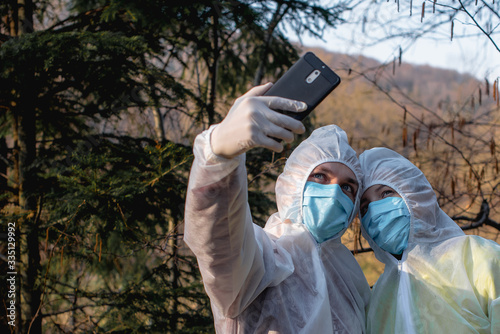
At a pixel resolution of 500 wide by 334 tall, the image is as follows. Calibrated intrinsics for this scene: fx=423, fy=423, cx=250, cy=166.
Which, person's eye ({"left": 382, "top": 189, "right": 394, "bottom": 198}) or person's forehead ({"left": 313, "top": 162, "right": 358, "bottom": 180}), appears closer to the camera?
person's forehead ({"left": 313, "top": 162, "right": 358, "bottom": 180})

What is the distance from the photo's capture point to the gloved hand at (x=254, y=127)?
144 centimetres

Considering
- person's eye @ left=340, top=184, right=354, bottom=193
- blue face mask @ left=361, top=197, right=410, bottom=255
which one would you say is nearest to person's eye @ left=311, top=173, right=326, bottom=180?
person's eye @ left=340, top=184, right=354, bottom=193

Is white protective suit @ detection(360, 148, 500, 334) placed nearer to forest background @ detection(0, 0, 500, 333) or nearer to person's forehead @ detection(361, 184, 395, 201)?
person's forehead @ detection(361, 184, 395, 201)

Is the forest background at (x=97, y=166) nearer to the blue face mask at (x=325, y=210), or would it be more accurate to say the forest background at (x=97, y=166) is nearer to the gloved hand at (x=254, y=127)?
the blue face mask at (x=325, y=210)

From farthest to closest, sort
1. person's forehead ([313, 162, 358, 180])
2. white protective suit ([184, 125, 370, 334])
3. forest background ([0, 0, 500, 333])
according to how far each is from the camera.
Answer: forest background ([0, 0, 500, 333]) < person's forehead ([313, 162, 358, 180]) < white protective suit ([184, 125, 370, 334])

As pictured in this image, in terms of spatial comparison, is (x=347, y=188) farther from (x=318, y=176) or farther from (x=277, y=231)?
(x=277, y=231)

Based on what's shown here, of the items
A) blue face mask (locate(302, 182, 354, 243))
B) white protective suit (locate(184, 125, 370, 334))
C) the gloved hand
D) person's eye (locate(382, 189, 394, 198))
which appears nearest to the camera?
the gloved hand

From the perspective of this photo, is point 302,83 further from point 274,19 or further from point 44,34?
point 274,19

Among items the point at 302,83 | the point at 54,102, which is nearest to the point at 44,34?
the point at 54,102

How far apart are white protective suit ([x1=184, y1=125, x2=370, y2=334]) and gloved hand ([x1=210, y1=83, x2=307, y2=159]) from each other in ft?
0.23

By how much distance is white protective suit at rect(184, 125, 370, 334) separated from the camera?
5.21ft

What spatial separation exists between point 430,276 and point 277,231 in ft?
2.80

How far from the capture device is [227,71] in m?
6.27

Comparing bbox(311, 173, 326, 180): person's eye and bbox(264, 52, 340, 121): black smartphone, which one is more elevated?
bbox(264, 52, 340, 121): black smartphone
